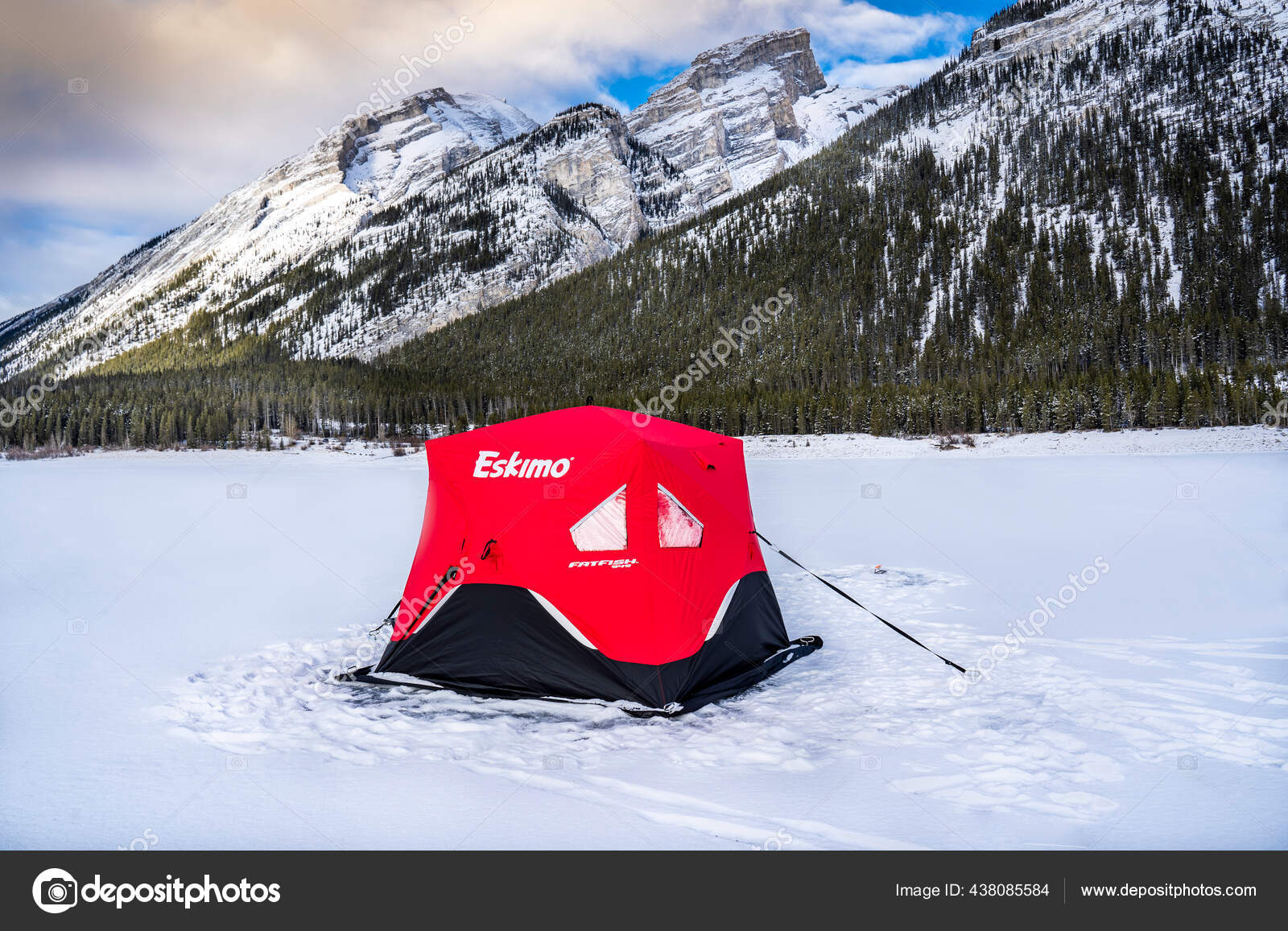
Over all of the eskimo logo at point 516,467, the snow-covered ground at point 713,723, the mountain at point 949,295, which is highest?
the mountain at point 949,295

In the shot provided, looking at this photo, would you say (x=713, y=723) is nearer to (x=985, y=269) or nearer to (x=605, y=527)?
(x=605, y=527)

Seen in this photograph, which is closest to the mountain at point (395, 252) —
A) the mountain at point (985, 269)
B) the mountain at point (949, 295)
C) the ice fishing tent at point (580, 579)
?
the mountain at point (949, 295)

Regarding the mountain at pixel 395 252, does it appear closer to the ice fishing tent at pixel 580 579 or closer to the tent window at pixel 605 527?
the ice fishing tent at pixel 580 579

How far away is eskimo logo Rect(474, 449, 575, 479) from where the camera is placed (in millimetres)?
6195

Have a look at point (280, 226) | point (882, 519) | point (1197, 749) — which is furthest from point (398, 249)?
point (1197, 749)

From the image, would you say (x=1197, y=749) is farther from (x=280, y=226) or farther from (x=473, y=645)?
(x=280, y=226)

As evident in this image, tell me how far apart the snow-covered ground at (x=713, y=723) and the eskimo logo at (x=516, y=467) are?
198 cm

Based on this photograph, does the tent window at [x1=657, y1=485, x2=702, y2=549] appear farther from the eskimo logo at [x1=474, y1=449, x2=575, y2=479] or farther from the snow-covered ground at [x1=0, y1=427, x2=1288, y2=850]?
the snow-covered ground at [x1=0, y1=427, x2=1288, y2=850]

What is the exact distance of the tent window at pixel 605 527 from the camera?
5996 millimetres

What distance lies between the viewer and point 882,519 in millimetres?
15234

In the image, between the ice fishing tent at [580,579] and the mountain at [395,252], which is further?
the mountain at [395,252]

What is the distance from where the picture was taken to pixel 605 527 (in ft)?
19.8
